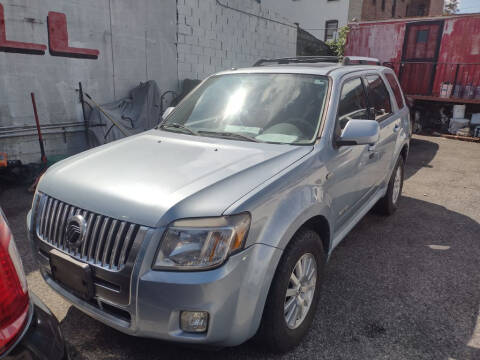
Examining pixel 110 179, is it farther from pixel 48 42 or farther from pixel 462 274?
pixel 48 42

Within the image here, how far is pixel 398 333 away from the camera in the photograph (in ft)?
8.48

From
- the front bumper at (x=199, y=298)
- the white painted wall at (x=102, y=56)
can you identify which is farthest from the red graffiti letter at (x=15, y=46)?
the front bumper at (x=199, y=298)

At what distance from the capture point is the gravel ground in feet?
7.85

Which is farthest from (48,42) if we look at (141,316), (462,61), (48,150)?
(462,61)

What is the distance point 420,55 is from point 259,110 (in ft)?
38.7

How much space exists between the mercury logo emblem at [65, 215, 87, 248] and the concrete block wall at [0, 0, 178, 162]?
533cm

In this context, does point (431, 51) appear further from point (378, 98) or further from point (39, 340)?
point (39, 340)

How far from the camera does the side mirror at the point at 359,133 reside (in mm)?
2711

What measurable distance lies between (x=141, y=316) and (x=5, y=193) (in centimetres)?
486

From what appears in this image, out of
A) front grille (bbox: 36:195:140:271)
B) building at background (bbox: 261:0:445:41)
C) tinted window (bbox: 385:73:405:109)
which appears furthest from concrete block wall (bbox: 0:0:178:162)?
building at background (bbox: 261:0:445:41)

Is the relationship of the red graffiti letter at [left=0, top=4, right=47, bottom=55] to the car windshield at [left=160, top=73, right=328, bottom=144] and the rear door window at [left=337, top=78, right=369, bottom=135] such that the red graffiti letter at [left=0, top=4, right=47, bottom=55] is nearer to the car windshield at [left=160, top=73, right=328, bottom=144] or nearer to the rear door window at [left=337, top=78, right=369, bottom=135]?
the car windshield at [left=160, top=73, right=328, bottom=144]

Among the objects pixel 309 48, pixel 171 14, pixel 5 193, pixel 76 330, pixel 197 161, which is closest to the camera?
pixel 197 161

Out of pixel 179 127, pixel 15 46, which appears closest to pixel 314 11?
pixel 15 46

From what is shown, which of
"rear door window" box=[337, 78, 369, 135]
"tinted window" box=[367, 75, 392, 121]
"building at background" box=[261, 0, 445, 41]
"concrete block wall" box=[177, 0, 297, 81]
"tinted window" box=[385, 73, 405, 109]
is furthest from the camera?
"building at background" box=[261, 0, 445, 41]
